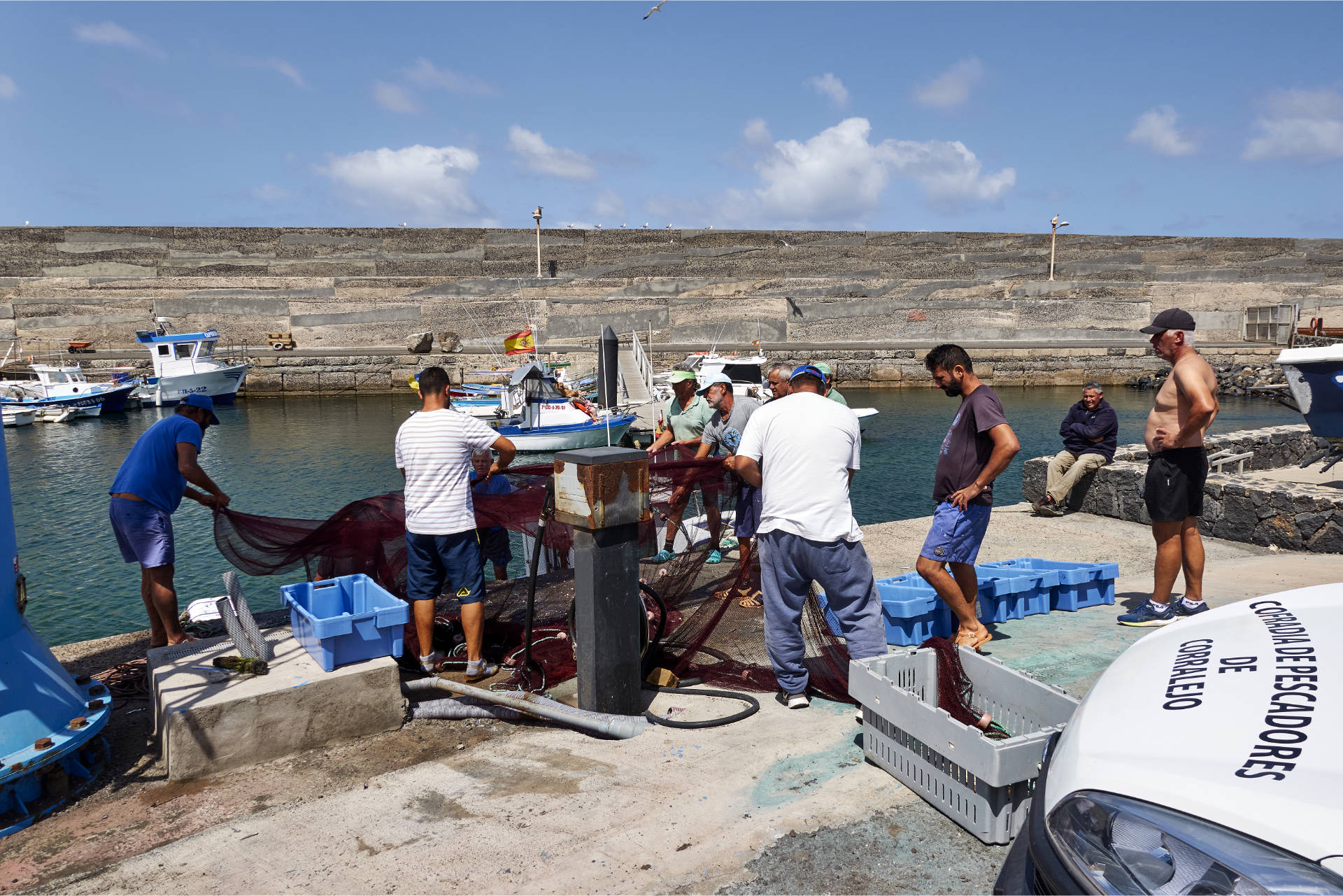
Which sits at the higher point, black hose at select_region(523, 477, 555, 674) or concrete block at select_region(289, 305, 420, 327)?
concrete block at select_region(289, 305, 420, 327)

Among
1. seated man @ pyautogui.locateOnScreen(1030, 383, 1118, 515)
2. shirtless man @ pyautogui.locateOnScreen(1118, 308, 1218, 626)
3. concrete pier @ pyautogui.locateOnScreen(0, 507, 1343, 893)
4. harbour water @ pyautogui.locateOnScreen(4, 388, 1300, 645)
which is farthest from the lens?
harbour water @ pyautogui.locateOnScreen(4, 388, 1300, 645)

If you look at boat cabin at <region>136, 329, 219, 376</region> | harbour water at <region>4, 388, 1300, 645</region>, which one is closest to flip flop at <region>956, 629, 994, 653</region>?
harbour water at <region>4, 388, 1300, 645</region>

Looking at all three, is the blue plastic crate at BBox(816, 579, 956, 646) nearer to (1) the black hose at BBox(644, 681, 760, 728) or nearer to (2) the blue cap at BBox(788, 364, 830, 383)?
(1) the black hose at BBox(644, 681, 760, 728)

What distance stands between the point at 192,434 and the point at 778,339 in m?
36.9

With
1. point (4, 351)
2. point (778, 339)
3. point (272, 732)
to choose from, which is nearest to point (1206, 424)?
point (272, 732)

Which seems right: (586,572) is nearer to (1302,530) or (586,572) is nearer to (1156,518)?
(1156,518)

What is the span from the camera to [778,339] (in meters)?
40.8

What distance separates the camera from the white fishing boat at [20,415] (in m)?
28.6

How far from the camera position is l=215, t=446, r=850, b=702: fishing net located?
4.99m

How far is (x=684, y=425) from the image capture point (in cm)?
788

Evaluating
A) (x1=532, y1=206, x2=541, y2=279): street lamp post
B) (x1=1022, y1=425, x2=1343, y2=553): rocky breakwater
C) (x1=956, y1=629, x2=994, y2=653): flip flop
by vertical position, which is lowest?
(x1=956, y1=629, x2=994, y2=653): flip flop

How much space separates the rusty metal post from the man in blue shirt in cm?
224

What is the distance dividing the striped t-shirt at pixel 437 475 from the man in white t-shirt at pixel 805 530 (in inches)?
60.1

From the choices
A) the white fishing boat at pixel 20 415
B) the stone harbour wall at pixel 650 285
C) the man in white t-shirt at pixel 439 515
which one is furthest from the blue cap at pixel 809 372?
the stone harbour wall at pixel 650 285
